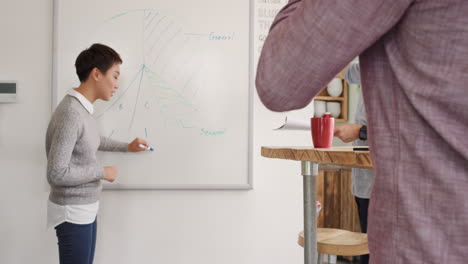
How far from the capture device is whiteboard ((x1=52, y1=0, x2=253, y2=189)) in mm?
2207

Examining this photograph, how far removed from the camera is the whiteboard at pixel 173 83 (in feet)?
7.24

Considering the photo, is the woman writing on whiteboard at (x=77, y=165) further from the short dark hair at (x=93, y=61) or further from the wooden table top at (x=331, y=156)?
the wooden table top at (x=331, y=156)

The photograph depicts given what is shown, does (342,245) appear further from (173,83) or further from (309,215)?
(173,83)

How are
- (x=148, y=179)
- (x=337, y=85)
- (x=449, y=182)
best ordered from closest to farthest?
(x=449, y=182)
(x=148, y=179)
(x=337, y=85)

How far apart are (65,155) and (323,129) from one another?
102 centimetres

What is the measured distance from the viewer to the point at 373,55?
529 mm

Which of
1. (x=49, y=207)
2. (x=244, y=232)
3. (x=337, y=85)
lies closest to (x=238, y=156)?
(x=244, y=232)

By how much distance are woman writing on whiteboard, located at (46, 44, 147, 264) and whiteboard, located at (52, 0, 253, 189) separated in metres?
0.35

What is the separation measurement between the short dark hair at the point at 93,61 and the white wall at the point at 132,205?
47 centimetres

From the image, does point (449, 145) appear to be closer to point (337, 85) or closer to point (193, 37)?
point (193, 37)

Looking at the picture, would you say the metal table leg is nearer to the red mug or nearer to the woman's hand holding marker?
the red mug

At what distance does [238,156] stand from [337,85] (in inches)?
95.5

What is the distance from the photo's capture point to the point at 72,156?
1.76 metres

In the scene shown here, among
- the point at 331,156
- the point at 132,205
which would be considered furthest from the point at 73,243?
the point at 331,156
